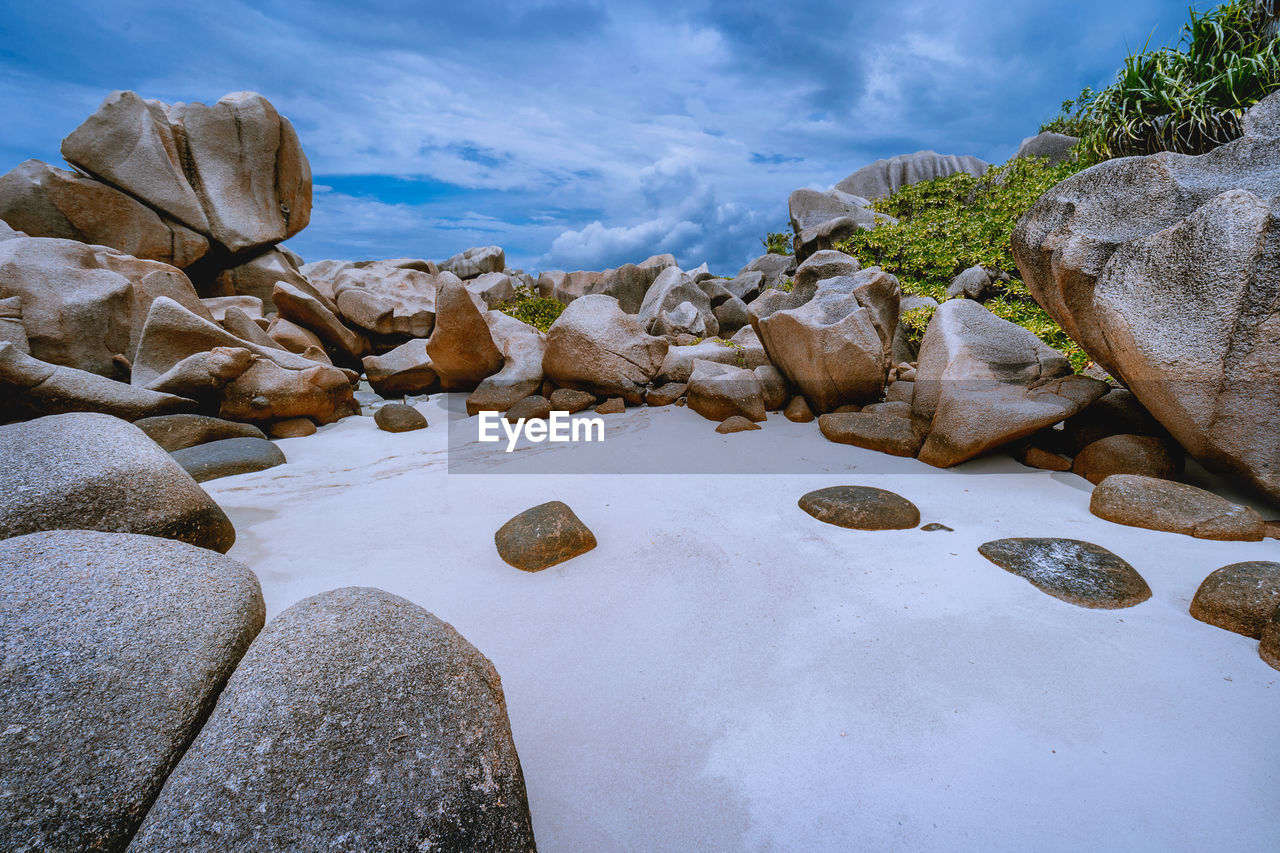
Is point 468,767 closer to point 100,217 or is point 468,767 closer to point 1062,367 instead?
point 1062,367

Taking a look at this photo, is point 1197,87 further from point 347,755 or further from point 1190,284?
point 347,755

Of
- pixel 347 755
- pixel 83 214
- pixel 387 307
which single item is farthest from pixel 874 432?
pixel 83 214

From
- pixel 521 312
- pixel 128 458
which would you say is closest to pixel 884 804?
pixel 128 458

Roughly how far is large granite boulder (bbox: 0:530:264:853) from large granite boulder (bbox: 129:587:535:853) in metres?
0.11

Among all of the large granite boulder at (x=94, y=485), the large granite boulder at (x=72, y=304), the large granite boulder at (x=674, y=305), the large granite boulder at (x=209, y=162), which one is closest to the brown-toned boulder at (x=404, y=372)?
the large granite boulder at (x=72, y=304)

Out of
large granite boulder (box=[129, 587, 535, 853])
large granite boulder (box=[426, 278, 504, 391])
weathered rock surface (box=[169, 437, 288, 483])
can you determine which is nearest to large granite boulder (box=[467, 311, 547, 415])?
large granite boulder (box=[426, 278, 504, 391])

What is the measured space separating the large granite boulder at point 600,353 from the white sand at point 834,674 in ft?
11.3

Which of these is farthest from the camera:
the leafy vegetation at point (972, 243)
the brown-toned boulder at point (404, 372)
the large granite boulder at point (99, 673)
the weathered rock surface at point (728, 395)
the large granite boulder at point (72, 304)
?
the brown-toned boulder at point (404, 372)

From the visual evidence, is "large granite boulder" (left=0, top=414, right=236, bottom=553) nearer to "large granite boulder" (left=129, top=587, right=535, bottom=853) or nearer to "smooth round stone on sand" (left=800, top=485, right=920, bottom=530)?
"large granite boulder" (left=129, top=587, right=535, bottom=853)

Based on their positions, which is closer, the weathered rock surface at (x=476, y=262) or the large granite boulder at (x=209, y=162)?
the large granite boulder at (x=209, y=162)

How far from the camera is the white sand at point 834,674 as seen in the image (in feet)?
5.20

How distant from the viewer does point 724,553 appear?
3139 millimetres

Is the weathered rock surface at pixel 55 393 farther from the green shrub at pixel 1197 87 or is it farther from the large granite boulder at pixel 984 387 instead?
the green shrub at pixel 1197 87

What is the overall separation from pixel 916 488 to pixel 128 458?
493cm
